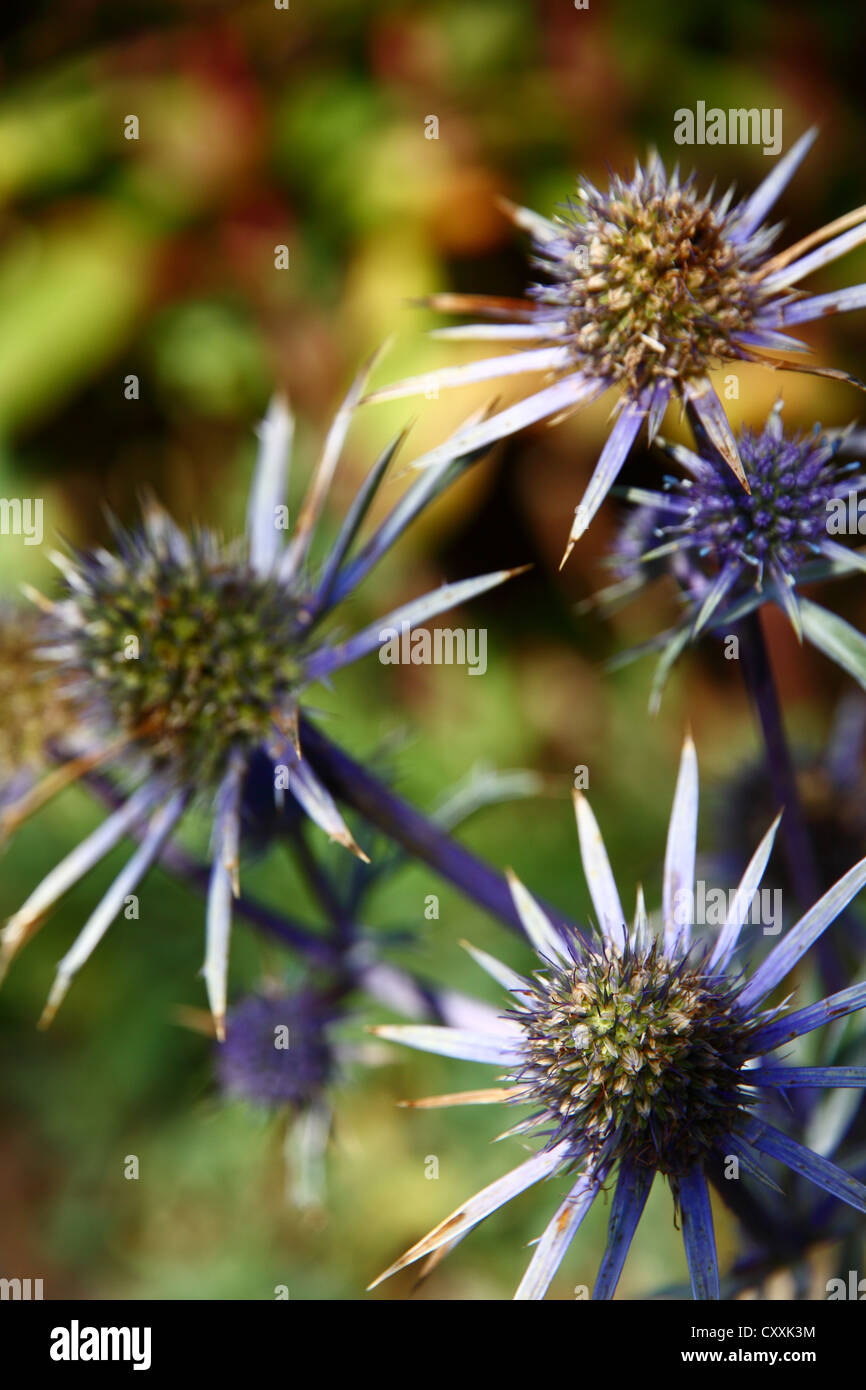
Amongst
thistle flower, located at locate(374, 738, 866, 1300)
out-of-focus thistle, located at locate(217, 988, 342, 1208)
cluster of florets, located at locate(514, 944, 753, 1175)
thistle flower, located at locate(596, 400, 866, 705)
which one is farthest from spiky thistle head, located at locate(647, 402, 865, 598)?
out-of-focus thistle, located at locate(217, 988, 342, 1208)

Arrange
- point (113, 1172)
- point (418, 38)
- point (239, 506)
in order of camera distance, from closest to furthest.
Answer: point (113, 1172), point (418, 38), point (239, 506)

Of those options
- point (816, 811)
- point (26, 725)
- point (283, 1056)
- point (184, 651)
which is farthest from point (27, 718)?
point (816, 811)

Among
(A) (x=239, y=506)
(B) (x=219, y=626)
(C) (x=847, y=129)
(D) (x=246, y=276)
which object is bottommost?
(B) (x=219, y=626)

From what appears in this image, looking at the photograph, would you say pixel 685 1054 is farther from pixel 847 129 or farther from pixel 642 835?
pixel 847 129

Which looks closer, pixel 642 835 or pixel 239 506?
pixel 642 835

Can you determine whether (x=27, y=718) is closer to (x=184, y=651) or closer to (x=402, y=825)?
(x=184, y=651)

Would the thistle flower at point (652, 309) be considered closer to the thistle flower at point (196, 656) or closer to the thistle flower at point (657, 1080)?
the thistle flower at point (196, 656)

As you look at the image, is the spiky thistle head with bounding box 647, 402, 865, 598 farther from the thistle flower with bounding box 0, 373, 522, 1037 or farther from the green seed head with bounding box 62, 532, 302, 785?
the green seed head with bounding box 62, 532, 302, 785
